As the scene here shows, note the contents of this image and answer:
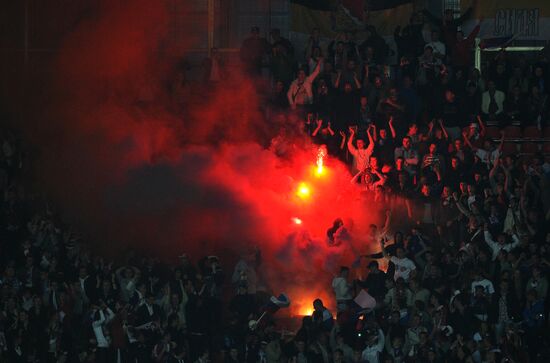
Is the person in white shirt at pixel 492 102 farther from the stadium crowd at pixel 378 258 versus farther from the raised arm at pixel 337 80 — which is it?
the raised arm at pixel 337 80

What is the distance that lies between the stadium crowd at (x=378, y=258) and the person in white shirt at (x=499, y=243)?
21 mm

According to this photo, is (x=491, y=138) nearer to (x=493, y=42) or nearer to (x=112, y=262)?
(x=493, y=42)

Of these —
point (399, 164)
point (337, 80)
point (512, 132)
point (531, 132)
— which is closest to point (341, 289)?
point (399, 164)

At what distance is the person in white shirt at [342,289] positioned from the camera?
20.3 metres

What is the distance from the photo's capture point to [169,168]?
939 inches

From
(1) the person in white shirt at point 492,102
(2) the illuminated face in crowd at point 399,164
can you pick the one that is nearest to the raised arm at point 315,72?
(2) the illuminated face in crowd at point 399,164

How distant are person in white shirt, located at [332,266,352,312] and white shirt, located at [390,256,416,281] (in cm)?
73

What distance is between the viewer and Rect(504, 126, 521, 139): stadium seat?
77.5ft

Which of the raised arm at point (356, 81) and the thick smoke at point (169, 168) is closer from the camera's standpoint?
the thick smoke at point (169, 168)

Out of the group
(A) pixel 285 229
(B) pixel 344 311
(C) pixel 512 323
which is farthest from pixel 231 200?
(C) pixel 512 323

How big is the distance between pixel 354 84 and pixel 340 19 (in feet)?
7.80

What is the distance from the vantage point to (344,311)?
1994 cm

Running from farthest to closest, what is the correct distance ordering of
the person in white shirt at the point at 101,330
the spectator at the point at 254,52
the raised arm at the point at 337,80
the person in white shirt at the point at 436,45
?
the spectator at the point at 254,52, the person in white shirt at the point at 436,45, the raised arm at the point at 337,80, the person in white shirt at the point at 101,330

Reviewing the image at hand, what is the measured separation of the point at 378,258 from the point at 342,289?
3.47 ft
